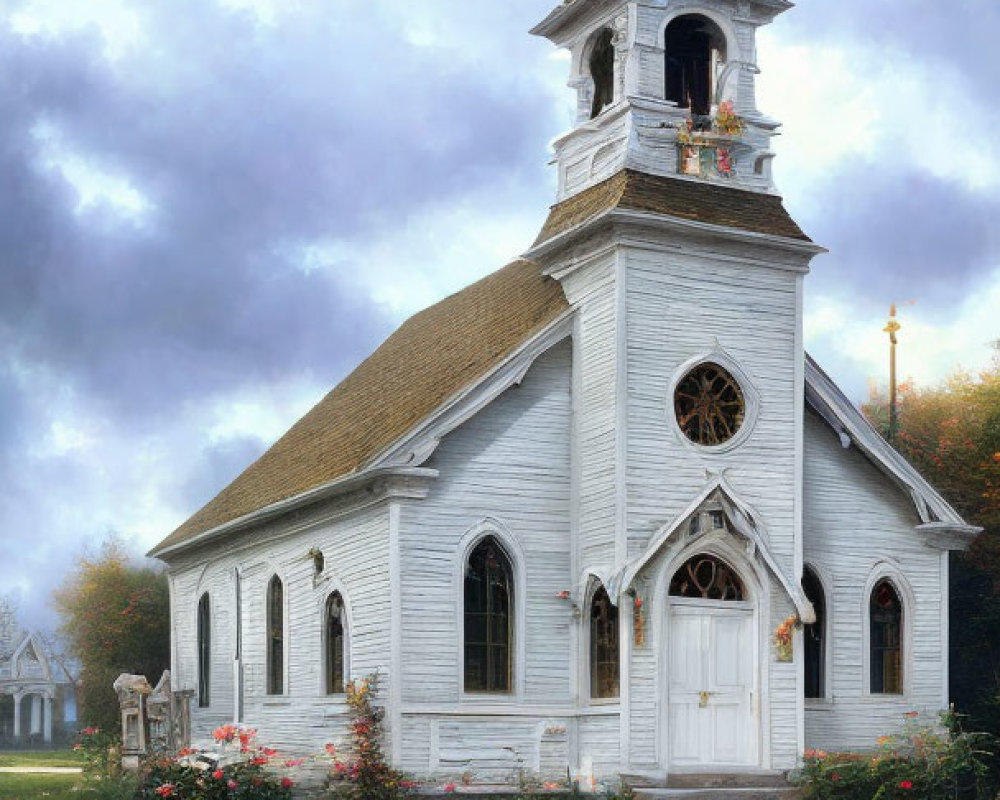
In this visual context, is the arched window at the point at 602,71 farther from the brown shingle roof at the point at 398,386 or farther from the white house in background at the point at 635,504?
the brown shingle roof at the point at 398,386

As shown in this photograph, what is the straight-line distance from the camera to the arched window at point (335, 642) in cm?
2734

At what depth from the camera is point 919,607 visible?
29234 millimetres

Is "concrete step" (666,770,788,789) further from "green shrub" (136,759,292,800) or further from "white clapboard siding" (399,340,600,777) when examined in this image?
"green shrub" (136,759,292,800)

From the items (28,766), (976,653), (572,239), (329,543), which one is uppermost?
(572,239)

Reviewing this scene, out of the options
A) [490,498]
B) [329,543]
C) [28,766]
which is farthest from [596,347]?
[28,766]

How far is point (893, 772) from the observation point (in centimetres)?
2511

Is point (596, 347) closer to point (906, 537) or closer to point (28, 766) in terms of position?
point (906, 537)

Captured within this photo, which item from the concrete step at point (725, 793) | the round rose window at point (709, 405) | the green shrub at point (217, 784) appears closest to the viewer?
the concrete step at point (725, 793)

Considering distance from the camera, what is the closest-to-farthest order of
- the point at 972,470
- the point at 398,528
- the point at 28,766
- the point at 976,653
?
the point at 398,528, the point at 976,653, the point at 972,470, the point at 28,766

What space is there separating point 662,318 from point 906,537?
6.55m

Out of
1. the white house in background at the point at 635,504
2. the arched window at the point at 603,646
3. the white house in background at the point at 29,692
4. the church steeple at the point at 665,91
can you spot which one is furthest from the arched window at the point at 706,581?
the white house in background at the point at 29,692

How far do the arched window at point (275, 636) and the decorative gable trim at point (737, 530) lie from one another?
7.63 metres

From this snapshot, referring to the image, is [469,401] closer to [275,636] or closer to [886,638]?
[275,636]

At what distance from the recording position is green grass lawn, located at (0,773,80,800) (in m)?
30.3
